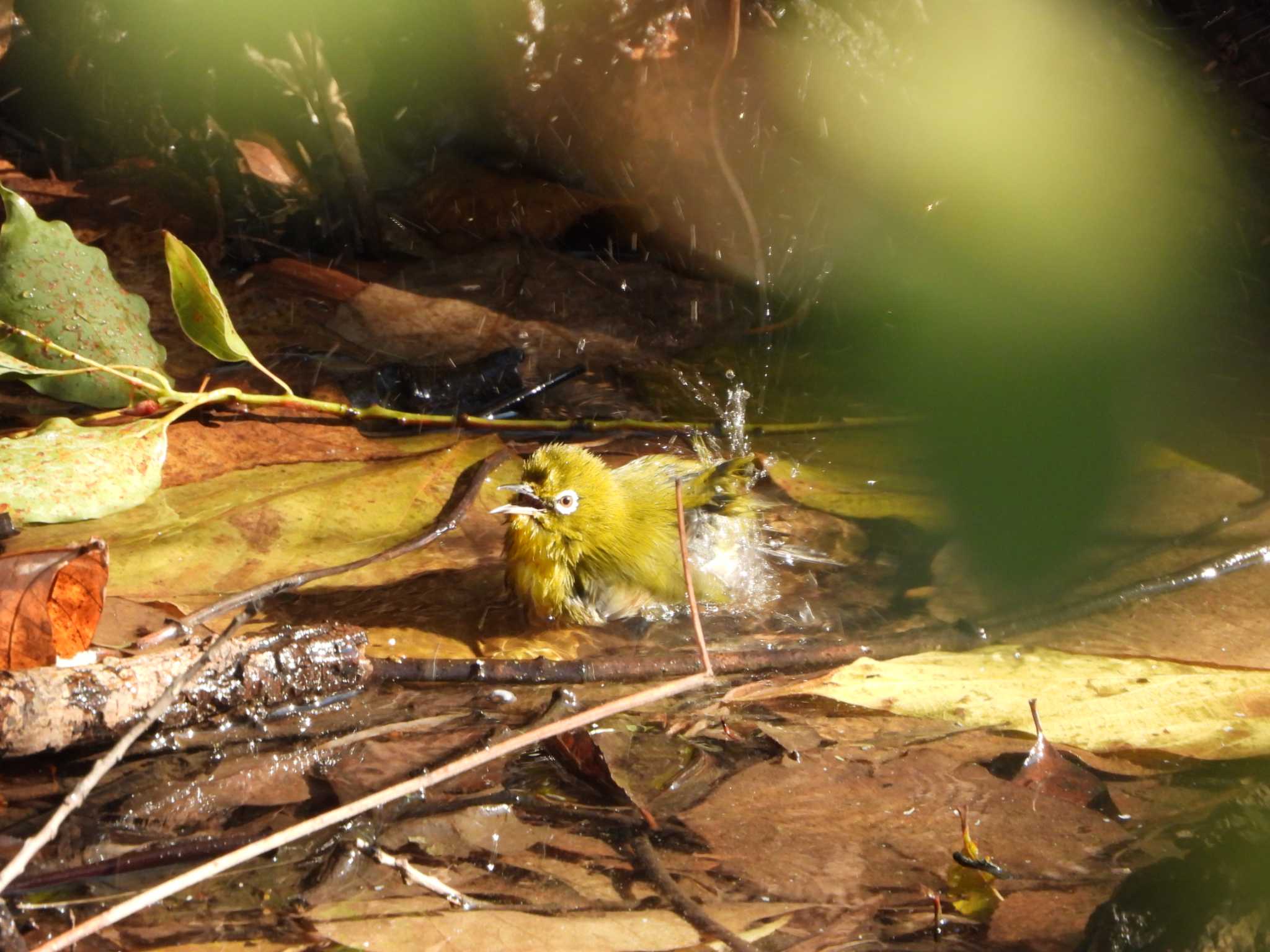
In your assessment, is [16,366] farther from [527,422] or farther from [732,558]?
[732,558]

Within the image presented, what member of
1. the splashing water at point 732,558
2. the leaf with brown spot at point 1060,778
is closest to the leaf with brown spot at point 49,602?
the splashing water at point 732,558

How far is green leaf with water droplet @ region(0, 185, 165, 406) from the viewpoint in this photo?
12.0 ft

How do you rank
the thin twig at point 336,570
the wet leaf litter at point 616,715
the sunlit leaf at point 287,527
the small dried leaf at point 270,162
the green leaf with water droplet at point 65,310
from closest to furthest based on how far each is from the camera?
the wet leaf litter at point 616,715 < the thin twig at point 336,570 < the sunlit leaf at point 287,527 < the green leaf with water droplet at point 65,310 < the small dried leaf at point 270,162

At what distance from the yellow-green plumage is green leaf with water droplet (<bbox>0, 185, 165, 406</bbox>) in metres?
1.38

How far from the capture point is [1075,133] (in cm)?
454

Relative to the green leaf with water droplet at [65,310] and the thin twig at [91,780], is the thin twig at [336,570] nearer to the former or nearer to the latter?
the thin twig at [91,780]

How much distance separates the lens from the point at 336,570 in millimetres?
3104

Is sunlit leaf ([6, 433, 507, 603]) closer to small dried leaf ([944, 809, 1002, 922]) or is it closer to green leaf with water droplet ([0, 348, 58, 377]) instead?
green leaf with water droplet ([0, 348, 58, 377])

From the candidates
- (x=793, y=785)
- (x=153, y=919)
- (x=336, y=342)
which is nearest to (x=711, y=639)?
(x=793, y=785)

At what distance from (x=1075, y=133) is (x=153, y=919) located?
13.5ft

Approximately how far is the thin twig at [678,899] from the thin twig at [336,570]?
111 cm

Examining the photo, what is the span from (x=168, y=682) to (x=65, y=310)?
6.16ft

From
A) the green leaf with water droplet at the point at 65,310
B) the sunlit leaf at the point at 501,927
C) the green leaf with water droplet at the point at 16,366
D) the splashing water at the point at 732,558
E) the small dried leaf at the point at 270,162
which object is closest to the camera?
the sunlit leaf at the point at 501,927

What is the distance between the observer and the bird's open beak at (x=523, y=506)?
3238 mm
